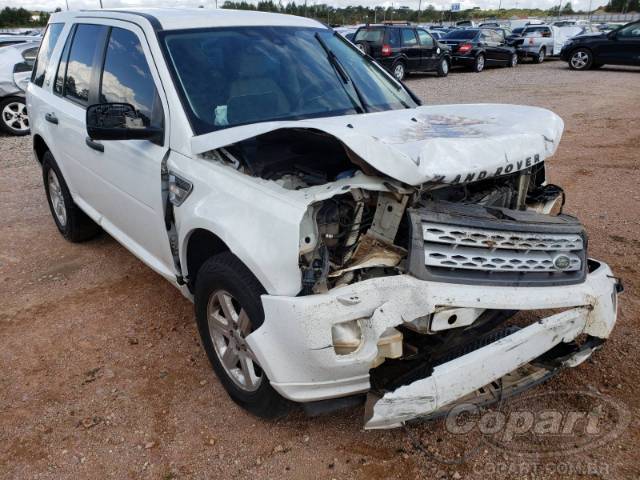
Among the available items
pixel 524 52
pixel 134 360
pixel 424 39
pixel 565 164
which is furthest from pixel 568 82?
pixel 134 360

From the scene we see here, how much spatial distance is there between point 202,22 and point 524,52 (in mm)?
22093

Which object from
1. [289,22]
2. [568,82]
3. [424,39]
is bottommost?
[568,82]

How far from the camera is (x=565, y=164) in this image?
7.04 m

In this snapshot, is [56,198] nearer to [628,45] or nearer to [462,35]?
[628,45]

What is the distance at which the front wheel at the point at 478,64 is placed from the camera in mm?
19219

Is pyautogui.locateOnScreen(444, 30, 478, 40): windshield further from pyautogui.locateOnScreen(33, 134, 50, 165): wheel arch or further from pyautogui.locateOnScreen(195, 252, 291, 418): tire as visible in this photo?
pyautogui.locateOnScreen(195, 252, 291, 418): tire

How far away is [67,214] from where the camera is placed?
15.3 ft

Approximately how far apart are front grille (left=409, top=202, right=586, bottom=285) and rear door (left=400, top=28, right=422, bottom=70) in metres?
14.8

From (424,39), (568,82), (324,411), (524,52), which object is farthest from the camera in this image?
(524,52)

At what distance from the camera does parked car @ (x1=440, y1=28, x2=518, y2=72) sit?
62.5 ft

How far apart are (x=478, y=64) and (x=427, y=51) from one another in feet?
11.5

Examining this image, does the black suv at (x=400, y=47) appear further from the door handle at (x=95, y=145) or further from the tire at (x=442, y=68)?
the door handle at (x=95, y=145)

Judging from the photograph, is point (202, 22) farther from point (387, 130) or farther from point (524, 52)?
point (524, 52)

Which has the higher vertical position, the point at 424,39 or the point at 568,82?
the point at 424,39
